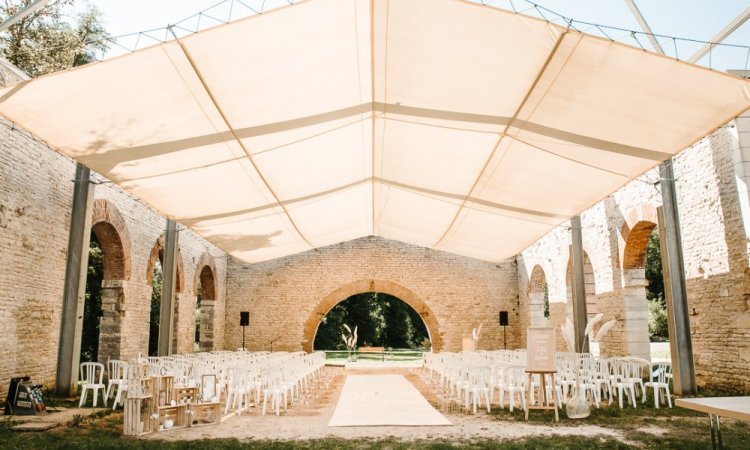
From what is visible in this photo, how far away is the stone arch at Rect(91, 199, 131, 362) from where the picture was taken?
9.80 meters

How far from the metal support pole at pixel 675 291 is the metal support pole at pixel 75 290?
7.99 metres

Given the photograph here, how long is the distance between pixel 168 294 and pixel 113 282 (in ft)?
3.57

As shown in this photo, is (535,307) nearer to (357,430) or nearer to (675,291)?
(675,291)

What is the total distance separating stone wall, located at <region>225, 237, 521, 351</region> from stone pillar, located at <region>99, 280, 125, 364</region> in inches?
241

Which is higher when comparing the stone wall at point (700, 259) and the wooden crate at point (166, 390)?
the stone wall at point (700, 259)

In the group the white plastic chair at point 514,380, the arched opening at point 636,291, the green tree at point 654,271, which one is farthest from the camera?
the green tree at point 654,271

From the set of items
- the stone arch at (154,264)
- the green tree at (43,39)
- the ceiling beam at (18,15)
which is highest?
the green tree at (43,39)

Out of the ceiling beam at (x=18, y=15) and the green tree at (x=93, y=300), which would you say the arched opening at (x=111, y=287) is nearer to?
the ceiling beam at (x=18, y=15)

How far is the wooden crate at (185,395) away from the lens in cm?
596

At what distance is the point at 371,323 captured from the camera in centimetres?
2466

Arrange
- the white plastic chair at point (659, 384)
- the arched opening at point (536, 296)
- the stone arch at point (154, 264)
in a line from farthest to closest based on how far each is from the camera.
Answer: the arched opening at point (536, 296) < the stone arch at point (154, 264) < the white plastic chair at point (659, 384)

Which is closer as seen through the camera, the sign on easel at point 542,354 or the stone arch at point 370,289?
the sign on easel at point 542,354

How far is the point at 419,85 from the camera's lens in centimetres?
586

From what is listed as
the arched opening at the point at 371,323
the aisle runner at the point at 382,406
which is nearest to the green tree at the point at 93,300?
the aisle runner at the point at 382,406
